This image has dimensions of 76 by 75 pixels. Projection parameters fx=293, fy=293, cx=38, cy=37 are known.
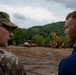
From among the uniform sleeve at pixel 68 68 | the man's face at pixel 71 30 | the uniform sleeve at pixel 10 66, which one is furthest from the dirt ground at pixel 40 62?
the uniform sleeve at pixel 68 68

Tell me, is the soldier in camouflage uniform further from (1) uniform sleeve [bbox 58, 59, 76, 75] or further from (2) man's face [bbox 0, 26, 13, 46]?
(1) uniform sleeve [bbox 58, 59, 76, 75]

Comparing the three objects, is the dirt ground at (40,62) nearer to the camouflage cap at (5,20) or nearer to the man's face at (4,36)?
the camouflage cap at (5,20)

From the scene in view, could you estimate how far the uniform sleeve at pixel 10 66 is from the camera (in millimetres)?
2785

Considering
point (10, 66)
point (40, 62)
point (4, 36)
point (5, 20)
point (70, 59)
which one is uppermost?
point (5, 20)

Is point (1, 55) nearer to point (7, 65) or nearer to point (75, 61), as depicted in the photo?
point (7, 65)

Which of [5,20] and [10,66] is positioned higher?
[5,20]

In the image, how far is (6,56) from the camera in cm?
284

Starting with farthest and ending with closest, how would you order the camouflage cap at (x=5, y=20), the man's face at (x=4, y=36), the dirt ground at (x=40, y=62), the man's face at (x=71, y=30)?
the dirt ground at (x=40, y=62) → the camouflage cap at (x=5, y=20) → the man's face at (x=4, y=36) → the man's face at (x=71, y=30)

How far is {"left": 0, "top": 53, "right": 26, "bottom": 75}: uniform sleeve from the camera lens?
279 cm

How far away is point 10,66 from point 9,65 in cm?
1

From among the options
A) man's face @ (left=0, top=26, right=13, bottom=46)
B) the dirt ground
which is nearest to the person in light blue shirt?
man's face @ (left=0, top=26, right=13, bottom=46)

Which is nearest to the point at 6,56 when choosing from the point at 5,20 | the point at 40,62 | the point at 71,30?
the point at 5,20

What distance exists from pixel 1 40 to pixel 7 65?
252 millimetres

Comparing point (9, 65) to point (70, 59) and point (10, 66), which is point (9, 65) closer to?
point (10, 66)
